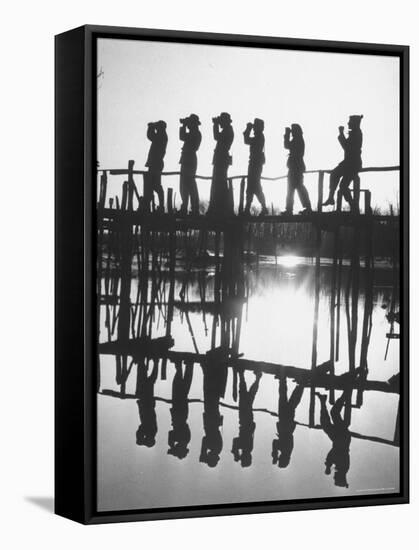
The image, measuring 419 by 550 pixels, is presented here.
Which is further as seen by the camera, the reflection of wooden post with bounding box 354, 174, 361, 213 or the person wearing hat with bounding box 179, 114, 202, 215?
the reflection of wooden post with bounding box 354, 174, 361, 213

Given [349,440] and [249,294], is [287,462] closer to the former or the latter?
[349,440]

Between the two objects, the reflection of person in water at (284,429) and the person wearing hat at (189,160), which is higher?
the person wearing hat at (189,160)

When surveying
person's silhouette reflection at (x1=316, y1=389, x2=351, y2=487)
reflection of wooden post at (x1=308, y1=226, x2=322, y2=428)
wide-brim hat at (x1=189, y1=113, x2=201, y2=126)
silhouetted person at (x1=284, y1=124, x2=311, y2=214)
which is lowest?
person's silhouette reflection at (x1=316, y1=389, x2=351, y2=487)

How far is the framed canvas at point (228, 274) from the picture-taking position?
6.61 meters

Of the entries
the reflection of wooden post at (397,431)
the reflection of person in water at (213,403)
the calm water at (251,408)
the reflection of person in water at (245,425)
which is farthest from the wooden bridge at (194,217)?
the reflection of wooden post at (397,431)

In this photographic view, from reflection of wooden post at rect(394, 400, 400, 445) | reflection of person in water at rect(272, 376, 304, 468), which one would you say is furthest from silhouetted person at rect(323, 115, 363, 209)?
reflection of wooden post at rect(394, 400, 400, 445)

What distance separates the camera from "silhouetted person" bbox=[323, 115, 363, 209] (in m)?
7.04

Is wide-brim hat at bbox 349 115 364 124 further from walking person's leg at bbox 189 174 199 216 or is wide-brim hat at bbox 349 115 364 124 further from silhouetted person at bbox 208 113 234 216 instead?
walking person's leg at bbox 189 174 199 216

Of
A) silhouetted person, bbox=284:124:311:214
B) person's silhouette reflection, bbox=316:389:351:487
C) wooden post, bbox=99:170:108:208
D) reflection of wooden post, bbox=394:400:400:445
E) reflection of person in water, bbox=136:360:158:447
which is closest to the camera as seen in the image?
wooden post, bbox=99:170:108:208

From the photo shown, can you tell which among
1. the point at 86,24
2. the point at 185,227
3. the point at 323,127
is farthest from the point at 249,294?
the point at 86,24

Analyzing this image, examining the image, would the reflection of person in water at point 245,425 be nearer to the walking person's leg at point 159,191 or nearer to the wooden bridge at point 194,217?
the wooden bridge at point 194,217

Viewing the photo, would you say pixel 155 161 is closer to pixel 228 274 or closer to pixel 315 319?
pixel 228 274

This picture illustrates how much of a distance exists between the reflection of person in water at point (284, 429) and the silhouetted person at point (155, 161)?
3.53 ft

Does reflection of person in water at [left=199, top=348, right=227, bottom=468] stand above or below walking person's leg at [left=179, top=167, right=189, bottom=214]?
below
